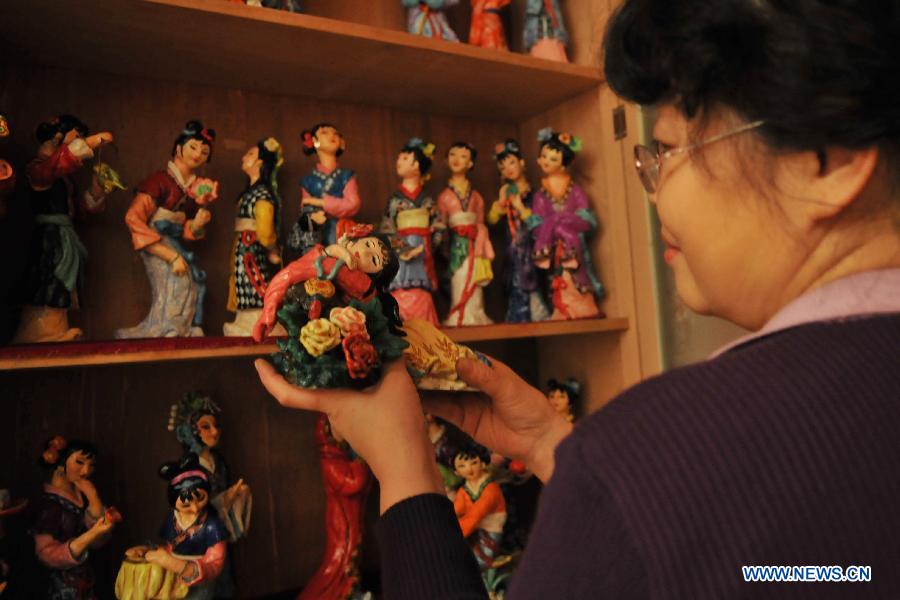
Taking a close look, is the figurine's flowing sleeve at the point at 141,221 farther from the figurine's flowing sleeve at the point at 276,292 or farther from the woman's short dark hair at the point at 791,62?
the woman's short dark hair at the point at 791,62

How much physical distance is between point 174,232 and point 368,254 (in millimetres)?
538

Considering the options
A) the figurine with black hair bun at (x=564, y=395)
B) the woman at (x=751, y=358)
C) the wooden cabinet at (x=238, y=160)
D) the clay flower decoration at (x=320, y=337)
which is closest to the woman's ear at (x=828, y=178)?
the woman at (x=751, y=358)

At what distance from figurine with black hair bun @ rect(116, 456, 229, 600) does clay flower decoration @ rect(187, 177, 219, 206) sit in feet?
1.40

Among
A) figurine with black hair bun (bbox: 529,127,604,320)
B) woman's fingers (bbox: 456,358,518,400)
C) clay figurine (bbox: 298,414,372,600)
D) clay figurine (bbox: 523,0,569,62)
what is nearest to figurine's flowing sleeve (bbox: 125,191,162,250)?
clay figurine (bbox: 298,414,372,600)

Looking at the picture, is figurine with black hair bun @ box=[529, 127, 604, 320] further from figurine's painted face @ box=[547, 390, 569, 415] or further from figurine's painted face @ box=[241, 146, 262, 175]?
figurine's painted face @ box=[241, 146, 262, 175]

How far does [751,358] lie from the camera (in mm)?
371

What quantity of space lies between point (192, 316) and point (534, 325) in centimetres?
60

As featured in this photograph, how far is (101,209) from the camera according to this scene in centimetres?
117

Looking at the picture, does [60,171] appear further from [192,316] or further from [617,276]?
[617,276]

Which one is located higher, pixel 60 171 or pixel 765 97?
pixel 60 171

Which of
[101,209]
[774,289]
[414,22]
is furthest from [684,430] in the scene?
[414,22]

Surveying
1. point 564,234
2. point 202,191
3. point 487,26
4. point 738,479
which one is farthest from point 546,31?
point 738,479

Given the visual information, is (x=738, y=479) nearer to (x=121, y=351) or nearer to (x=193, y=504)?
(x=121, y=351)

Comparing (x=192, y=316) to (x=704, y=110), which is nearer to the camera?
(x=704, y=110)
